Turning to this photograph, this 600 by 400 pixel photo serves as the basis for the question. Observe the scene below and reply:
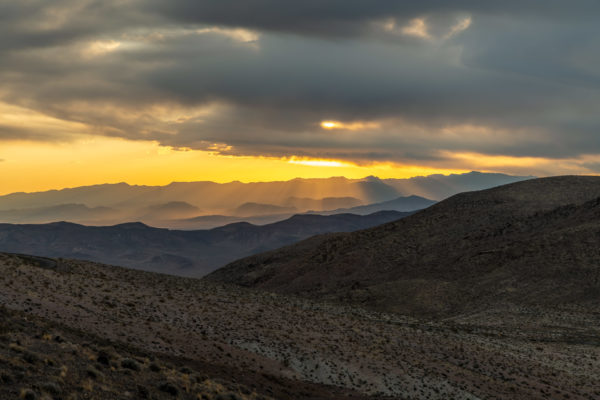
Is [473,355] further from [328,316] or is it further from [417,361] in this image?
[328,316]

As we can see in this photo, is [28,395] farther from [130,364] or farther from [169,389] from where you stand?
[130,364]

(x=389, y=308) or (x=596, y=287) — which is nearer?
(x=596, y=287)

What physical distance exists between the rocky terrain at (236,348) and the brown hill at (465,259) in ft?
81.1

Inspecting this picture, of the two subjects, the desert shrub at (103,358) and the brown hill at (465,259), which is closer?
the desert shrub at (103,358)

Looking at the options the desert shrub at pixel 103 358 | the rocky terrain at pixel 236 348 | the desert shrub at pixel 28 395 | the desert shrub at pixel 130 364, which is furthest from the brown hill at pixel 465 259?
the desert shrub at pixel 28 395

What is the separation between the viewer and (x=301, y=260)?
126375 mm

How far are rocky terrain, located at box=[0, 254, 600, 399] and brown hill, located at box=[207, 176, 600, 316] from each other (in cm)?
2471

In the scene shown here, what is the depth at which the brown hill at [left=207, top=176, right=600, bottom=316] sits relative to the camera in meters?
79.4

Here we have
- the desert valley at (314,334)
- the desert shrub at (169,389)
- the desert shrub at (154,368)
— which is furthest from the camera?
the desert shrub at (154,368)

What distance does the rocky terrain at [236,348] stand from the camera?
22.3 meters

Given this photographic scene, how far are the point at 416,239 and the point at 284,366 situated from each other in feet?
278

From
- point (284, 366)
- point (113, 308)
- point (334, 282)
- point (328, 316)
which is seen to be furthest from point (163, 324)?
point (334, 282)

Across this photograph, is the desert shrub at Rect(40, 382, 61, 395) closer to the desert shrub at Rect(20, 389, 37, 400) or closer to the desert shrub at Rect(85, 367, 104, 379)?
the desert shrub at Rect(20, 389, 37, 400)

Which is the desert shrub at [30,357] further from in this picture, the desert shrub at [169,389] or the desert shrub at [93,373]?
the desert shrub at [169,389]
